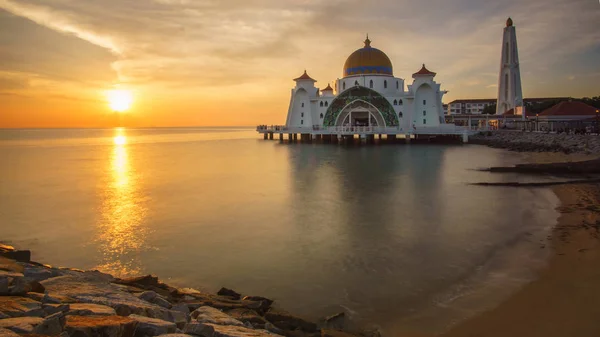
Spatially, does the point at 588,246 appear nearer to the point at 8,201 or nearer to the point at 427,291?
the point at 427,291

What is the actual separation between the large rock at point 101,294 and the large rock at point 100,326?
1.62ft

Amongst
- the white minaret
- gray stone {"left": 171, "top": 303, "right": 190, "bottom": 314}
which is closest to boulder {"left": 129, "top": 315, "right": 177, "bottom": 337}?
gray stone {"left": 171, "top": 303, "right": 190, "bottom": 314}

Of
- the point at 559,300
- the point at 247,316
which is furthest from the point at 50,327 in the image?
the point at 559,300

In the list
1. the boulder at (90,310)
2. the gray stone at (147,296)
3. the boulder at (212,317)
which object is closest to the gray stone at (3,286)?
the boulder at (90,310)

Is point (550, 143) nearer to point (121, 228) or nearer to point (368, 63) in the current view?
point (368, 63)

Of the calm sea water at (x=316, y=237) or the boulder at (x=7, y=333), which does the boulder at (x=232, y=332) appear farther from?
the calm sea water at (x=316, y=237)

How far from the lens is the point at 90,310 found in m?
3.58

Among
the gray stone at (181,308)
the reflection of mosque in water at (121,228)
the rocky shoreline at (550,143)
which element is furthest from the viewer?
the rocky shoreline at (550,143)

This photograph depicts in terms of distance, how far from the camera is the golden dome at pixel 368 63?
46156 millimetres

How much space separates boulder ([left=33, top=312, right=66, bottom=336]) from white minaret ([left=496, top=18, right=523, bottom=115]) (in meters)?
64.5

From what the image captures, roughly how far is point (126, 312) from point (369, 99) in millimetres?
42502

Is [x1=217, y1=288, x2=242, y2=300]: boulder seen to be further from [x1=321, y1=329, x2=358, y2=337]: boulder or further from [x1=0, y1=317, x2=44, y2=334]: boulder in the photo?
[x1=0, y1=317, x2=44, y2=334]: boulder

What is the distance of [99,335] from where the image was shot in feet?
10.3

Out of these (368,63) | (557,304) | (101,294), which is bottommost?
(557,304)
